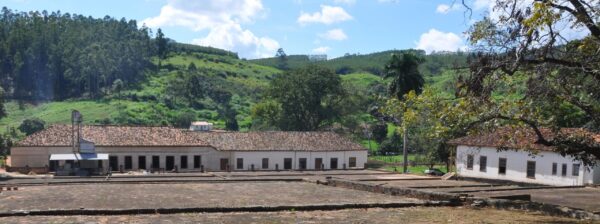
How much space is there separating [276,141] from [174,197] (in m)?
22.5

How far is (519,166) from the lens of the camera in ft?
A: 92.3

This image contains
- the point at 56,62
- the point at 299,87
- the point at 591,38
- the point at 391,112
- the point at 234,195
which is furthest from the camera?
the point at 56,62

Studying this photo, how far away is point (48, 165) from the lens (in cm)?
3209

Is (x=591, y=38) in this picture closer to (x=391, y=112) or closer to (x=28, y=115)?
(x=391, y=112)

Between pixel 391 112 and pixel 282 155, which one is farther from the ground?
pixel 391 112

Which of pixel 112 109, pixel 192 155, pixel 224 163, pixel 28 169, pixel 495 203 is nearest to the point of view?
pixel 495 203

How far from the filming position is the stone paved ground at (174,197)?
48.7ft

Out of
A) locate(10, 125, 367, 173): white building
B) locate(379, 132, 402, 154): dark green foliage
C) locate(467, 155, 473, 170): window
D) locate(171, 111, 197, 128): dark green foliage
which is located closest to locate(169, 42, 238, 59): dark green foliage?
locate(171, 111, 197, 128): dark green foliage

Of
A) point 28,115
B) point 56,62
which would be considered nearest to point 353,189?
point 28,115

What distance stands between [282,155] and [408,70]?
10341mm

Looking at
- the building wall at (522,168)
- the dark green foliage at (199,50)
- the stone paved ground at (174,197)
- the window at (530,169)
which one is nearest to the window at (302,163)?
the building wall at (522,168)

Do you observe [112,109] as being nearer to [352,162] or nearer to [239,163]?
[239,163]

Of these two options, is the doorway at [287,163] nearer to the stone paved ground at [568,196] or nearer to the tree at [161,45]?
the stone paved ground at [568,196]

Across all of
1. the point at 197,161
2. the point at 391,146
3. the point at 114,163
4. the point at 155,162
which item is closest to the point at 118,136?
the point at 114,163
